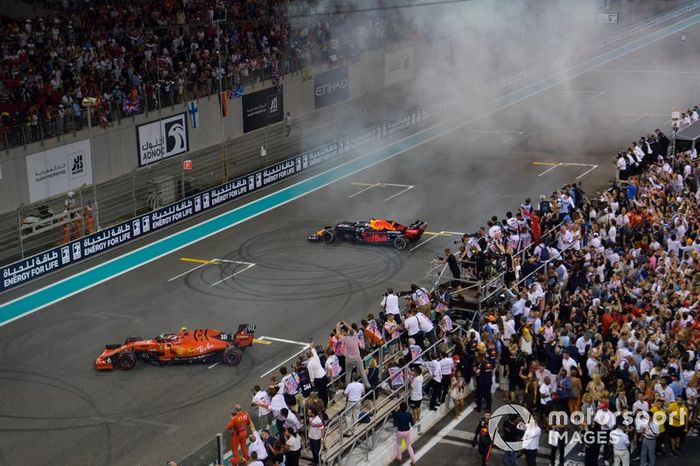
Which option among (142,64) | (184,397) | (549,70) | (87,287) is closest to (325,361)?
(184,397)

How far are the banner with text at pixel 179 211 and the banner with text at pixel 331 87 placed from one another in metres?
3.76

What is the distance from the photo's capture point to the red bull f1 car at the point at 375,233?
2606 cm

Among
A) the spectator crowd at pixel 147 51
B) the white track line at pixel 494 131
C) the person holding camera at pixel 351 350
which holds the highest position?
the spectator crowd at pixel 147 51

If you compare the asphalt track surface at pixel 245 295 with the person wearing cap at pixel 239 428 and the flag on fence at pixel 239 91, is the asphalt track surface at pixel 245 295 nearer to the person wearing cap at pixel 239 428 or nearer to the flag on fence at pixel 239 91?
the person wearing cap at pixel 239 428

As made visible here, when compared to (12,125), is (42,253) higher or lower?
lower

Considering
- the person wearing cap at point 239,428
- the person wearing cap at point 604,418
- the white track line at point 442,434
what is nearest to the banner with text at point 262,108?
the white track line at point 442,434

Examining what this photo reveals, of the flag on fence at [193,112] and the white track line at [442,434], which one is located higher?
the flag on fence at [193,112]

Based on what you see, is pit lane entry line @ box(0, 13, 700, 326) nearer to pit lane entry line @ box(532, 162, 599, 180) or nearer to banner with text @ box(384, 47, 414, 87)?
banner with text @ box(384, 47, 414, 87)

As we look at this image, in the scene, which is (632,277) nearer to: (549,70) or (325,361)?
(325,361)

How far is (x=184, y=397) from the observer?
721 inches

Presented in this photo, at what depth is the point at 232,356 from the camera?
19.5 meters

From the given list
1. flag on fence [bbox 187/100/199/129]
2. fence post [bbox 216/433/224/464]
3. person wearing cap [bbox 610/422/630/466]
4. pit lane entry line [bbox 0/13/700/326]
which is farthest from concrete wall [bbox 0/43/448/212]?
person wearing cap [bbox 610/422/630/466]

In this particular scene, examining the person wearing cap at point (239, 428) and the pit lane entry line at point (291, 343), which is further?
the pit lane entry line at point (291, 343)

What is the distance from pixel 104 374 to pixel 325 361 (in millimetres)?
4696
